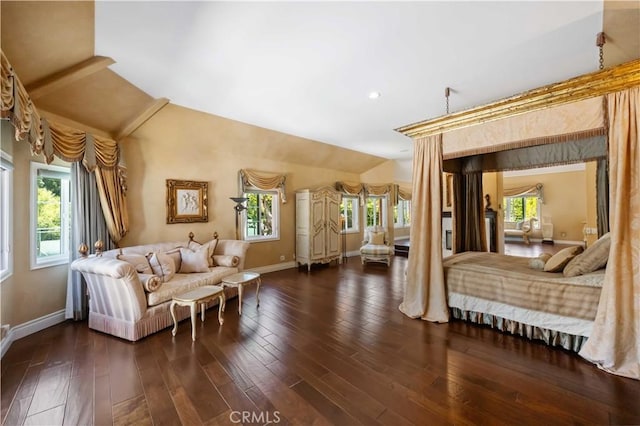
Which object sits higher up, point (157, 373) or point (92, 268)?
point (92, 268)

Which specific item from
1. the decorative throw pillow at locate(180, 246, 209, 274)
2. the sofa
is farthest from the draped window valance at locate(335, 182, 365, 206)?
the sofa

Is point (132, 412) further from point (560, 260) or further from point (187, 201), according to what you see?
point (560, 260)

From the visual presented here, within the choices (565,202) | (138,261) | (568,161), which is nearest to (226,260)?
(138,261)

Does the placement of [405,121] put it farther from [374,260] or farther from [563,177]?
[563,177]

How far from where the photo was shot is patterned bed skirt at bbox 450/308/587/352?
254 cm

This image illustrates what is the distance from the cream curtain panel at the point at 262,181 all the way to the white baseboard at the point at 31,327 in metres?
3.27

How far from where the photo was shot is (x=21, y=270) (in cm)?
293

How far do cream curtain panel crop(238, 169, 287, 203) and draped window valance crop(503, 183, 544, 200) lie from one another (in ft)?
30.6

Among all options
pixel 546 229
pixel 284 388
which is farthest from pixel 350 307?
pixel 546 229

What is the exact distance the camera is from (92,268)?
287 cm

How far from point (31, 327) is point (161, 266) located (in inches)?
54.2

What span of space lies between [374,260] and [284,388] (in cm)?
476

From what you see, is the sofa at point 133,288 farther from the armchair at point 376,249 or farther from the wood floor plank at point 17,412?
the armchair at point 376,249

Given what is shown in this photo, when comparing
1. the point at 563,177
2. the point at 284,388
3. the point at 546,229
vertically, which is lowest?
the point at 284,388
